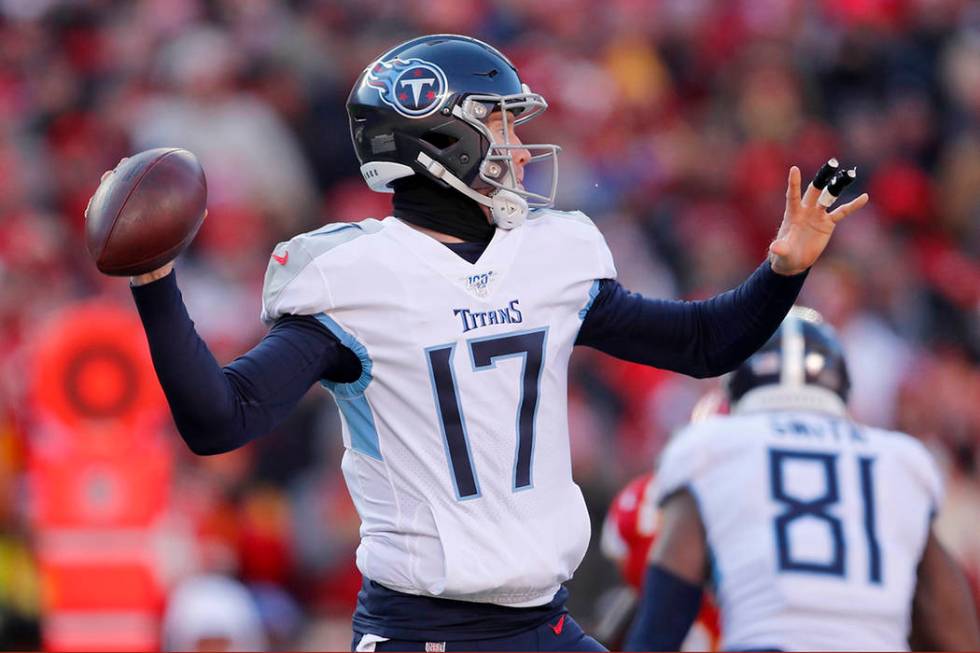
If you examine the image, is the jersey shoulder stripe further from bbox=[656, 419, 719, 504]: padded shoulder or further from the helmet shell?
bbox=[656, 419, 719, 504]: padded shoulder

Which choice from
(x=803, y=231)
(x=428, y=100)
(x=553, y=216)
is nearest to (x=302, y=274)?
(x=428, y=100)

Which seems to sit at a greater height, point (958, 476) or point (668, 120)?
point (668, 120)

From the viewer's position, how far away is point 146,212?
9.95ft

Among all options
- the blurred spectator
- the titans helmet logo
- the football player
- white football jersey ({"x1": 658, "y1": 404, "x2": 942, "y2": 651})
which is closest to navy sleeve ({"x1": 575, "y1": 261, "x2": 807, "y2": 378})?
Answer: the titans helmet logo

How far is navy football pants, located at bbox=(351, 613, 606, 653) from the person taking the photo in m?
3.28

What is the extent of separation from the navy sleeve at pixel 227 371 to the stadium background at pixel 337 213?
3.17 metres

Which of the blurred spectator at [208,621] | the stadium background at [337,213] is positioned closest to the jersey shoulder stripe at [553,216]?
the stadium background at [337,213]

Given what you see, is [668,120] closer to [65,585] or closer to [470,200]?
[65,585]

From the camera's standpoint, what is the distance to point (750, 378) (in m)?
4.93

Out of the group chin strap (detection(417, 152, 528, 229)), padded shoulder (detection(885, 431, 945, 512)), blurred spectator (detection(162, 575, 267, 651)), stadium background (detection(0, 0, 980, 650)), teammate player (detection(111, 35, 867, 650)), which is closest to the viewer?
teammate player (detection(111, 35, 867, 650))

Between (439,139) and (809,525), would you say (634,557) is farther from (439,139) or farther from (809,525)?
(439,139)

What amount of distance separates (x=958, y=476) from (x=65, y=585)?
474 cm

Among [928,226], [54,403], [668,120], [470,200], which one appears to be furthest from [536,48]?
[470,200]

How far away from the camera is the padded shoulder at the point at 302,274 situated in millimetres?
3273
